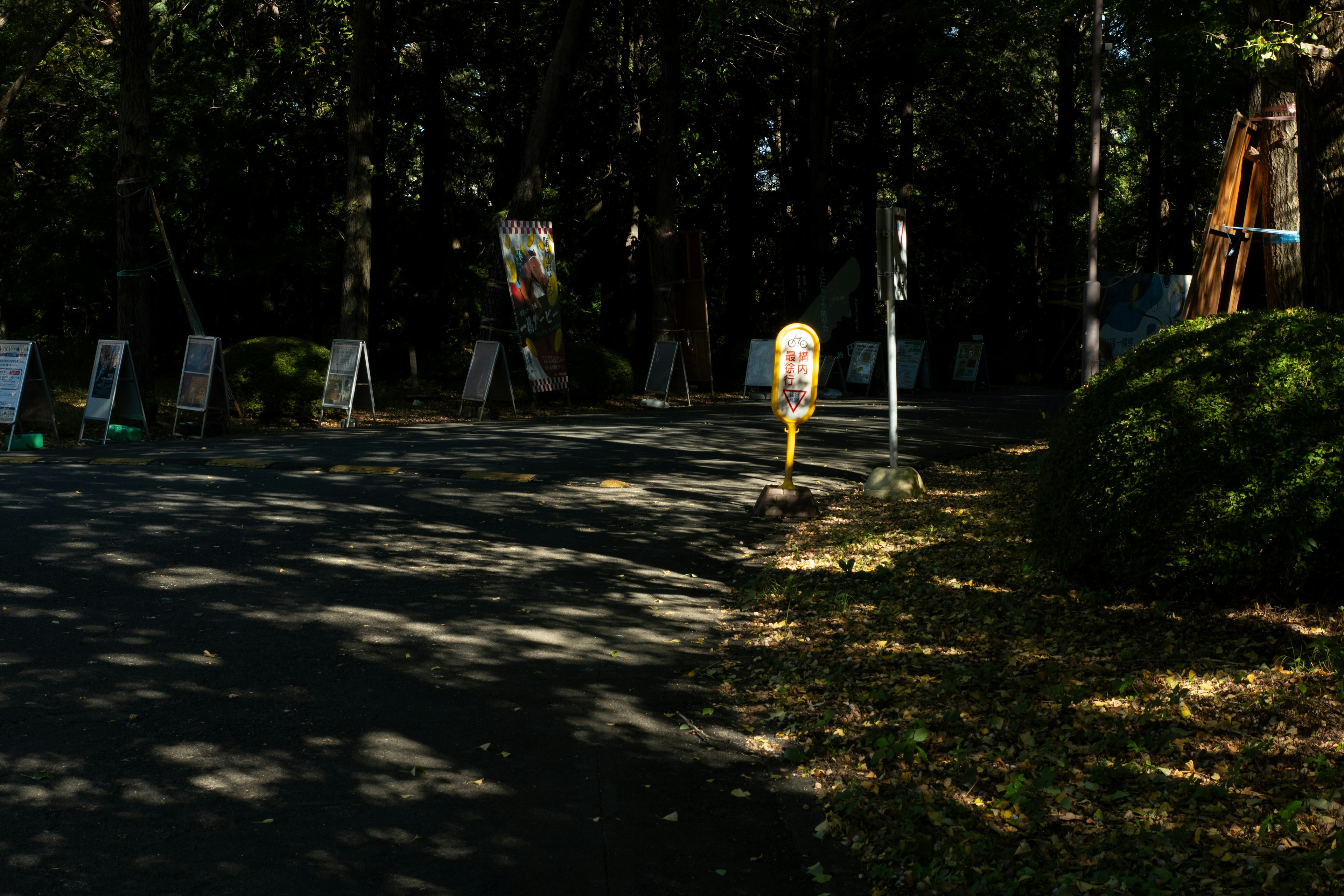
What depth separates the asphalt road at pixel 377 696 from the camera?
4.07 metres

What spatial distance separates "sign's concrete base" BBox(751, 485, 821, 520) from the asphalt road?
0.23 meters

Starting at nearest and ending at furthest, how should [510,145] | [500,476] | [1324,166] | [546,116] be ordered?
[1324,166] < [500,476] < [546,116] < [510,145]

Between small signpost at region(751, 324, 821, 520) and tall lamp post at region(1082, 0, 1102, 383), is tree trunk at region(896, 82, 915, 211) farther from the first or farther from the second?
small signpost at region(751, 324, 821, 520)

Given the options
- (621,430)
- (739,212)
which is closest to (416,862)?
(621,430)

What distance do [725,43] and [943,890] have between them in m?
27.9

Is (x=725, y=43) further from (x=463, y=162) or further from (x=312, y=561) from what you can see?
(x=312, y=561)

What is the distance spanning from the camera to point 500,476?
→ 12.7 meters

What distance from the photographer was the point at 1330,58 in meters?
7.84

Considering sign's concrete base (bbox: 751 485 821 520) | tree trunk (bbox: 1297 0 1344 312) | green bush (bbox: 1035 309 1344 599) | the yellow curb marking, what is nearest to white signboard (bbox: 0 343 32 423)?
the yellow curb marking

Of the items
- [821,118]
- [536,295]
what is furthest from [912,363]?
[536,295]

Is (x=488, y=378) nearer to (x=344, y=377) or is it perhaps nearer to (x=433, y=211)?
(x=344, y=377)

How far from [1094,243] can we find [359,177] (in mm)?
14569

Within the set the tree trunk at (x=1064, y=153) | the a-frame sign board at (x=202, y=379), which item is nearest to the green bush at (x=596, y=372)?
the a-frame sign board at (x=202, y=379)

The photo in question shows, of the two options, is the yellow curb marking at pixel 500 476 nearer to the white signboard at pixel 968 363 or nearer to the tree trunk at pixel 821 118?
the tree trunk at pixel 821 118
